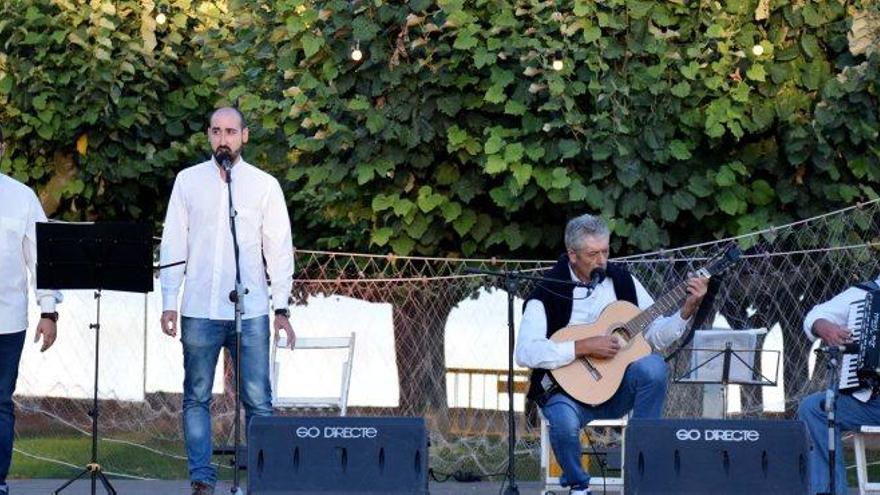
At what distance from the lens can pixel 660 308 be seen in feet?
30.4

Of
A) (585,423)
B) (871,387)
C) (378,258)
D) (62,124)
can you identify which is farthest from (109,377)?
(871,387)

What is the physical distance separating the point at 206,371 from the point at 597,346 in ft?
6.31

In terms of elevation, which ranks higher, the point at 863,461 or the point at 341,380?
the point at 341,380

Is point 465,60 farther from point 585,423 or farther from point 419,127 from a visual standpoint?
point 585,423

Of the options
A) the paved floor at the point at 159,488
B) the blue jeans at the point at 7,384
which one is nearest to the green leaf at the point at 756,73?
the paved floor at the point at 159,488

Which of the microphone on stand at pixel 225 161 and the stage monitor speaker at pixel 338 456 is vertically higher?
the microphone on stand at pixel 225 161

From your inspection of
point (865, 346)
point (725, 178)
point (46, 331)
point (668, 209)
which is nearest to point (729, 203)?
point (725, 178)

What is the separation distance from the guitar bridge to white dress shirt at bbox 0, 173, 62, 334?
261 cm

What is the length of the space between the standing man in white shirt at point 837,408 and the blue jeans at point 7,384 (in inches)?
155

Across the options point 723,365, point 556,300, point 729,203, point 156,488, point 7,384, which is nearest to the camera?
point 7,384

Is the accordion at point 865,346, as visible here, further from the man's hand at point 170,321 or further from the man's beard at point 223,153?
the man's hand at point 170,321

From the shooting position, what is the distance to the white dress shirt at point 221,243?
915cm

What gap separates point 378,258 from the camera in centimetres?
1218

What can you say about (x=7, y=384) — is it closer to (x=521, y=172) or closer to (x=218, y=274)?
(x=218, y=274)
